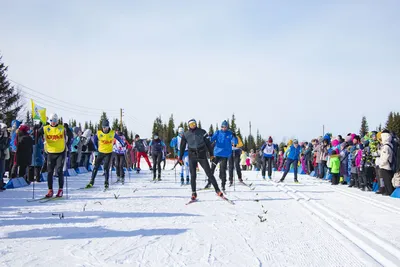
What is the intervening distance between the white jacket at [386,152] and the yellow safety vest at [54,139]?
29.8 ft

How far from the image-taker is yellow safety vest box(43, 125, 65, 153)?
9.30m

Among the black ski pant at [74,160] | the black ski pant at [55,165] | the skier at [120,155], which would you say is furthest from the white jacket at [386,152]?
the black ski pant at [74,160]

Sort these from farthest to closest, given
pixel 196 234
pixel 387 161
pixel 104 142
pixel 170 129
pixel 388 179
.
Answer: pixel 170 129 < pixel 104 142 < pixel 388 179 < pixel 387 161 < pixel 196 234

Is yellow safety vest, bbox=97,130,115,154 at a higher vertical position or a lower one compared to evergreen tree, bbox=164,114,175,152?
lower

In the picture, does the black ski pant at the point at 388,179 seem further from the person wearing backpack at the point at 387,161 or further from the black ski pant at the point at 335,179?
the black ski pant at the point at 335,179

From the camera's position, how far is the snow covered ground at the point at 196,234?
4113 mm

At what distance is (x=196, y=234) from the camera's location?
5.31m

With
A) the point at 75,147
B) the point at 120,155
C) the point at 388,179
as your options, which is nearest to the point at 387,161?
the point at 388,179

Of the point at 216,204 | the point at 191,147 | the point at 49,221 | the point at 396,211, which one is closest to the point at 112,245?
the point at 49,221

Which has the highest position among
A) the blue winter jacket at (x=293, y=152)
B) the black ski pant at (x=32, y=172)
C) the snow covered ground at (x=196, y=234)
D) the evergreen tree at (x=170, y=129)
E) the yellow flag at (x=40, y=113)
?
the evergreen tree at (x=170, y=129)

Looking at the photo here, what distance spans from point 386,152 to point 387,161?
0.88 feet

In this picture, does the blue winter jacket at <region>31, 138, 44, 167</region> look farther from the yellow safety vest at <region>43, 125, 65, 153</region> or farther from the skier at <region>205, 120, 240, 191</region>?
the skier at <region>205, 120, 240, 191</region>

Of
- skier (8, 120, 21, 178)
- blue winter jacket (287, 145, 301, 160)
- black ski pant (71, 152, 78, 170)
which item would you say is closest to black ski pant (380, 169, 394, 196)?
blue winter jacket (287, 145, 301, 160)

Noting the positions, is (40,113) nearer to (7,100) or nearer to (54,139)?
(54,139)
